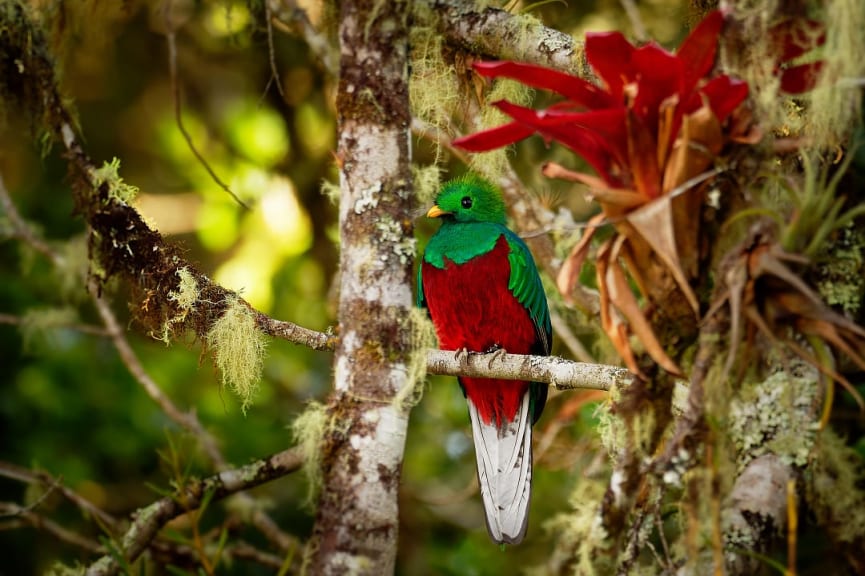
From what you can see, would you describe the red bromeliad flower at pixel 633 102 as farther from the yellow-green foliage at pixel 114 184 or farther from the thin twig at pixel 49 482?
the thin twig at pixel 49 482

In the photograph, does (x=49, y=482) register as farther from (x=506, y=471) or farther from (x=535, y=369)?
(x=535, y=369)

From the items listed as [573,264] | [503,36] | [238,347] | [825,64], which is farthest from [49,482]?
[825,64]

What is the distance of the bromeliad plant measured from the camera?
151 centimetres

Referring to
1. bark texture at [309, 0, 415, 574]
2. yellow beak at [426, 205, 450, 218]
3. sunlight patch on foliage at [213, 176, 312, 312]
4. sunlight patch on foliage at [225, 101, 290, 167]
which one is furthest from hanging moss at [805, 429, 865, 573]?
sunlight patch on foliage at [225, 101, 290, 167]

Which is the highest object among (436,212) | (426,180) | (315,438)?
(436,212)

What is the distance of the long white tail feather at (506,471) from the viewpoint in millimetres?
3562

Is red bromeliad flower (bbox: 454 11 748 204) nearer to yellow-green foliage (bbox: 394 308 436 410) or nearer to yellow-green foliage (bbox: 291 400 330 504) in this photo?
yellow-green foliage (bbox: 394 308 436 410)

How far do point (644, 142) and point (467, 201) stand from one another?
2.38 metres

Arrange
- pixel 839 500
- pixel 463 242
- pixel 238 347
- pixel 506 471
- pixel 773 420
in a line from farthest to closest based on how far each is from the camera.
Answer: pixel 463 242
pixel 506 471
pixel 839 500
pixel 773 420
pixel 238 347

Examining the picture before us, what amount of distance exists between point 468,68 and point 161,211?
10.9ft

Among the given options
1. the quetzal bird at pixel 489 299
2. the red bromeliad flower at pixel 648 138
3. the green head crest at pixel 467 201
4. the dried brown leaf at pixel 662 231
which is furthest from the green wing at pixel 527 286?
the dried brown leaf at pixel 662 231

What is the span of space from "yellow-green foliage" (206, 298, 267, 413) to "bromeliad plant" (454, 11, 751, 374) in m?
1.05

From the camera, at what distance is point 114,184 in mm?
2729

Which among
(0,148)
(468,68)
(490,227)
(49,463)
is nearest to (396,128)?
(468,68)
